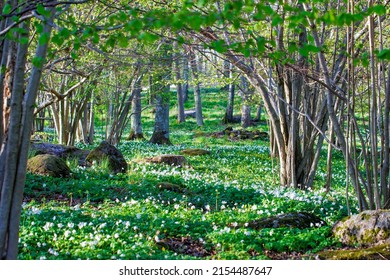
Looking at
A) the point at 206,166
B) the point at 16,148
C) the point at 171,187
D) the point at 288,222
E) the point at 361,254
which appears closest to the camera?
the point at 16,148

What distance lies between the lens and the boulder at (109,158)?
43.1ft

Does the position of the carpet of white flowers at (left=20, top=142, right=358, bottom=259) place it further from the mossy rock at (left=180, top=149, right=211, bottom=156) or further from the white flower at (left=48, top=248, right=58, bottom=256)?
the mossy rock at (left=180, top=149, right=211, bottom=156)

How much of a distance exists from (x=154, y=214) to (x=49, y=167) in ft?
15.0

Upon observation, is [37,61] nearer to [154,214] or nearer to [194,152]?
[154,214]

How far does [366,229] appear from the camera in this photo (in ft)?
20.8

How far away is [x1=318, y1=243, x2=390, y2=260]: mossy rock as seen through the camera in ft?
18.4

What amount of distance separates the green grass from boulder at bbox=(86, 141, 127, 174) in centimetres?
34

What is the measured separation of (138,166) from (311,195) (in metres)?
5.44

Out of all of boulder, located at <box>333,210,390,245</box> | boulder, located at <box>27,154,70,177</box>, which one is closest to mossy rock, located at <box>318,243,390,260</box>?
boulder, located at <box>333,210,390,245</box>

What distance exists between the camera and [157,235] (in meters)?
6.52

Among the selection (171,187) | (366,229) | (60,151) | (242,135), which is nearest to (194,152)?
(60,151)

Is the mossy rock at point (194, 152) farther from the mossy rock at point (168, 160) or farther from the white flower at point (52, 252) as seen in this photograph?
the white flower at point (52, 252)
